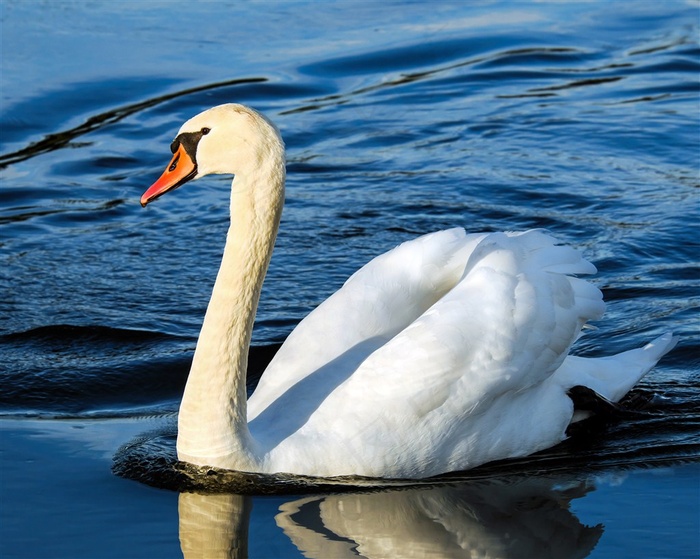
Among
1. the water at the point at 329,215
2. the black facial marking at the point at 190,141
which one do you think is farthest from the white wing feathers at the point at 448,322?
the black facial marking at the point at 190,141

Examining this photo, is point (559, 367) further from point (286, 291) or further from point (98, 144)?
point (98, 144)

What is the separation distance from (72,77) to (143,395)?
23.2 ft

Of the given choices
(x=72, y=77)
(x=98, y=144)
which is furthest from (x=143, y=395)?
(x=72, y=77)

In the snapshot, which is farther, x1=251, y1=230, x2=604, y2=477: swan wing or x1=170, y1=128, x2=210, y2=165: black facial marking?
x1=251, y1=230, x2=604, y2=477: swan wing

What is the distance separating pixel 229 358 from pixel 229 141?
1.07m

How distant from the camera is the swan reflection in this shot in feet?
19.3

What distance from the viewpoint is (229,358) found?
6.52 meters

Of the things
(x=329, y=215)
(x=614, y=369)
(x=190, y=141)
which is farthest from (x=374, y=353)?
(x=329, y=215)

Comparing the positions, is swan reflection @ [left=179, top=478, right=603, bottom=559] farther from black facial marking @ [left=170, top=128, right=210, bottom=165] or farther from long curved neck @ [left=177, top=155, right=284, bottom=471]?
black facial marking @ [left=170, top=128, right=210, bottom=165]

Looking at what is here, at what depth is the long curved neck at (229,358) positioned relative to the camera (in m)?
6.41

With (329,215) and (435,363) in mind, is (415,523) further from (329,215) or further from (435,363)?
(329,215)

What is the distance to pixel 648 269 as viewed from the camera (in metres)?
9.94

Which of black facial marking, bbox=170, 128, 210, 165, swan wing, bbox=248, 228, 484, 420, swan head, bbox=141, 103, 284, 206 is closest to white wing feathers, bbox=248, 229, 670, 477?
swan wing, bbox=248, 228, 484, 420

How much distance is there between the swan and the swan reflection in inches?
8.6
